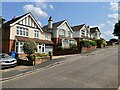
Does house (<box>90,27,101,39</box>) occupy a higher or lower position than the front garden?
higher

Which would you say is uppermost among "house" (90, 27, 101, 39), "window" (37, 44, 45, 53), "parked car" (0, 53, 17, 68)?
"house" (90, 27, 101, 39)

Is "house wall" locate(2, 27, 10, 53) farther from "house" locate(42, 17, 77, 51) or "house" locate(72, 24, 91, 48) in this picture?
"house" locate(72, 24, 91, 48)

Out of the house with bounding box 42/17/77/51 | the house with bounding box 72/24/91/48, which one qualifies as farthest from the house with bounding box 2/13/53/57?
the house with bounding box 72/24/91/48

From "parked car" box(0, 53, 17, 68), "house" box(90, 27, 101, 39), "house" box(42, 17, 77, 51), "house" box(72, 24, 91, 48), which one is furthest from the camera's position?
"house" box(90, 27, 101, 39)

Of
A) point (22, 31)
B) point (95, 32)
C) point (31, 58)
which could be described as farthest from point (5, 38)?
point (95, 32)

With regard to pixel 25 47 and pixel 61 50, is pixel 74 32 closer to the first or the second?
pixel 61 50

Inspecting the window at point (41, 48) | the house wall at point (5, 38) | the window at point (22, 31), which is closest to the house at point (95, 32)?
the window at point (41, 48)

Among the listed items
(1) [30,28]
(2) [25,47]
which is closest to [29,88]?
(2) [25,47]

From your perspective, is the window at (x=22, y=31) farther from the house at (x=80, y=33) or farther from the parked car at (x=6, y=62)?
the house at (x=80, y=33)

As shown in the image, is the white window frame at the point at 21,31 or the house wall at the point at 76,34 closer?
the white window frame at the point at 21,31

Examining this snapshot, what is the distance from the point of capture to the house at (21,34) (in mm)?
28547

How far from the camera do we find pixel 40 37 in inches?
1374

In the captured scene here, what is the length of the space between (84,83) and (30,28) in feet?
72.9

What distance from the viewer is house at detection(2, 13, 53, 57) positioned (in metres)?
28.5
